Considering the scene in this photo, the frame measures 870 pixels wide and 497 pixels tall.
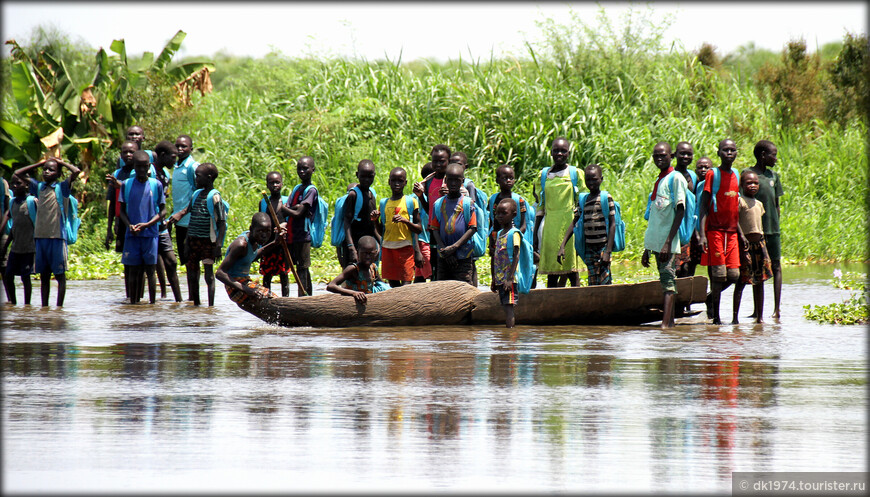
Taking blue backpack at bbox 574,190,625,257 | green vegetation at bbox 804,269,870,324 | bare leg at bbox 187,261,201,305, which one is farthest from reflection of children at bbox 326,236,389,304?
green vegetation at bbox 804,269,870,324

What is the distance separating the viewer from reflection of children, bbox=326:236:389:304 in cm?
1057

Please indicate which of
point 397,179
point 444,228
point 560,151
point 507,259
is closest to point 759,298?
point 560,151

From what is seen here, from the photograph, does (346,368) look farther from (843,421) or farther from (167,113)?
(167,113)

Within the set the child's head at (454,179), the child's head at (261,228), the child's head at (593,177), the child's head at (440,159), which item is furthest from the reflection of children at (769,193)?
the child's head at (261,228)

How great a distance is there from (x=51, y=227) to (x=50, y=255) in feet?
1.19

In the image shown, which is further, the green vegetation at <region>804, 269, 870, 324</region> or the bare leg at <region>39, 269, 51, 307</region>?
the bare leg at <region>39, 269, 51, 307</region>

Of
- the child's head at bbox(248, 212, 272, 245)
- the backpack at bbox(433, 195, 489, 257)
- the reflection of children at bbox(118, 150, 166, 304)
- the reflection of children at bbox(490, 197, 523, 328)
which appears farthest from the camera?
the reflection of children at bbox(118, 150, 166, 304)

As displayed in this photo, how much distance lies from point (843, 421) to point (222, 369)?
15.3 feet

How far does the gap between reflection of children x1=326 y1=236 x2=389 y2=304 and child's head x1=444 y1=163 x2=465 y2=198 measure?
1023 millimetres

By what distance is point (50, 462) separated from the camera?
17.9 feet

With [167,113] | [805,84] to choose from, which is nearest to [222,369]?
[167,113]

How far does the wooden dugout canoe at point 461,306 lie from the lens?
34.9ft

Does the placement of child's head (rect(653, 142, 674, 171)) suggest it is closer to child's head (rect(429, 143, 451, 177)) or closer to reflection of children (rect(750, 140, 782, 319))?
reflection of children (rect(750, 140, 782, 319))

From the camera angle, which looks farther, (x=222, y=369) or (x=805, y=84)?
(x=805, y=84)
